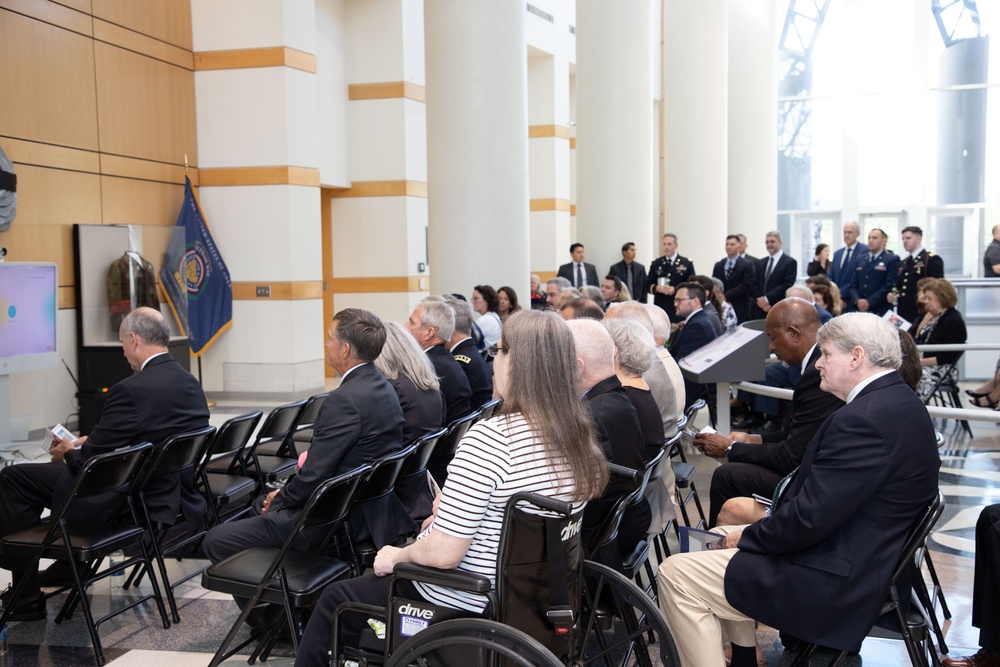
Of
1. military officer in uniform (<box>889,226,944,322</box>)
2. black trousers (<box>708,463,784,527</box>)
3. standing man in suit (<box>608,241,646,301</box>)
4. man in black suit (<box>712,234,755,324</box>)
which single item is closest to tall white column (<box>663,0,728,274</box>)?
man in black suit (<box>712,234,755,324</box>)

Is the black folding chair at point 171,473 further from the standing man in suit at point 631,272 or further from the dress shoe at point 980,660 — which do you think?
the standing man in suit at point 631,272

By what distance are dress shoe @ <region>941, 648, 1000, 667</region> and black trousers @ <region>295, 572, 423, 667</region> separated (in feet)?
6.80

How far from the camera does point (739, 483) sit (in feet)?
13.2

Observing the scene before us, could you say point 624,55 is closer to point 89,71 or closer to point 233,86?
point 233,86

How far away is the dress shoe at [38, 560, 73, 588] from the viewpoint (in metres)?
4.05

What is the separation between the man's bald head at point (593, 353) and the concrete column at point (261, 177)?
300 inches

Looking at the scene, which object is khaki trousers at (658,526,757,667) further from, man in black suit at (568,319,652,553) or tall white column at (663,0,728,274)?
tall white column at (663,0,728,274)

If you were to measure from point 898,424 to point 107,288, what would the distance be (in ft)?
26.0

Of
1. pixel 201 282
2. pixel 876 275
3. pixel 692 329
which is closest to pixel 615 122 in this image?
pixel 876 275

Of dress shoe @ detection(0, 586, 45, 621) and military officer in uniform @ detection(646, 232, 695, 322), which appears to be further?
military officer in uniform @ detection(646, 232, 695, 322)

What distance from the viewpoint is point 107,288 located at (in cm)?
860

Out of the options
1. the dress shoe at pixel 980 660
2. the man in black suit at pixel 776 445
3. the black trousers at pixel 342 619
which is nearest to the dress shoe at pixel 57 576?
the black trousers at pixel 342 619

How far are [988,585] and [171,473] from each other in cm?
328

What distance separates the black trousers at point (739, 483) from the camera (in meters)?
3.97
